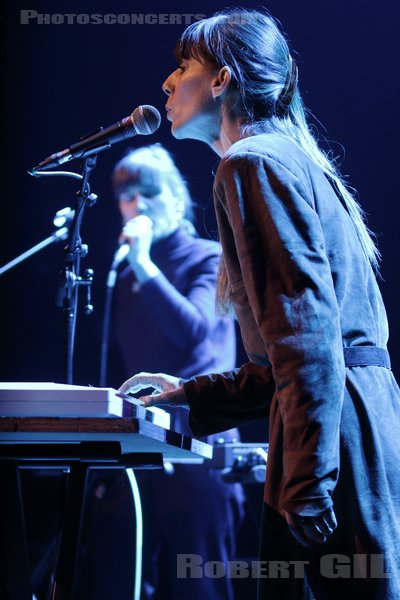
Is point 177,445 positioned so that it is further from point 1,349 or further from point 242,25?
point 1,349

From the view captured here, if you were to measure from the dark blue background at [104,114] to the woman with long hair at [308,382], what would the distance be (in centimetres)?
208

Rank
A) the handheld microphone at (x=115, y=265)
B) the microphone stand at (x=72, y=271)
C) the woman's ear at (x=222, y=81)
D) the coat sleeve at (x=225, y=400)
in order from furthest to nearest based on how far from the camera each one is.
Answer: the handheld microphone at (x=115, y=265), the microphone stand at (x=72, y=271), the woman's ear at (x=222, y=81), the coat sleeve at (x=225, y=400)

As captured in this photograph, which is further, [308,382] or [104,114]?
[104,114]

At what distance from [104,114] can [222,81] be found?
2.24 meters

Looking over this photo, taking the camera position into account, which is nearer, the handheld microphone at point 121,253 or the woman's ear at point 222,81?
the woman's ear at point 222,81

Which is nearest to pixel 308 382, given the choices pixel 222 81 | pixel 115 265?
pixel 222 81

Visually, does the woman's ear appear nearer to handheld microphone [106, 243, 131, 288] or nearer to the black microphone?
the black microphone

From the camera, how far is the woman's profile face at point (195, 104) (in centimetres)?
152

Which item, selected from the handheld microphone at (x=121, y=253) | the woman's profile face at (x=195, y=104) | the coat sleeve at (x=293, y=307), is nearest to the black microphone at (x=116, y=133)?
the woman's profile face at (x=195, y=104)

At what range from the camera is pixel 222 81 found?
1.50 m

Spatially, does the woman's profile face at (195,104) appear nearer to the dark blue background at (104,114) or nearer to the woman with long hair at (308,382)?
the woman with long hair at (308,382)

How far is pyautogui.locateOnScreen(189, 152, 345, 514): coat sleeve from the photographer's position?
Answer: 39.9 inches

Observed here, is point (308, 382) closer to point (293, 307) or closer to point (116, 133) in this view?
point (293, 307)

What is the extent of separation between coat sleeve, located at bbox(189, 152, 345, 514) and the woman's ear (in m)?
0.32
